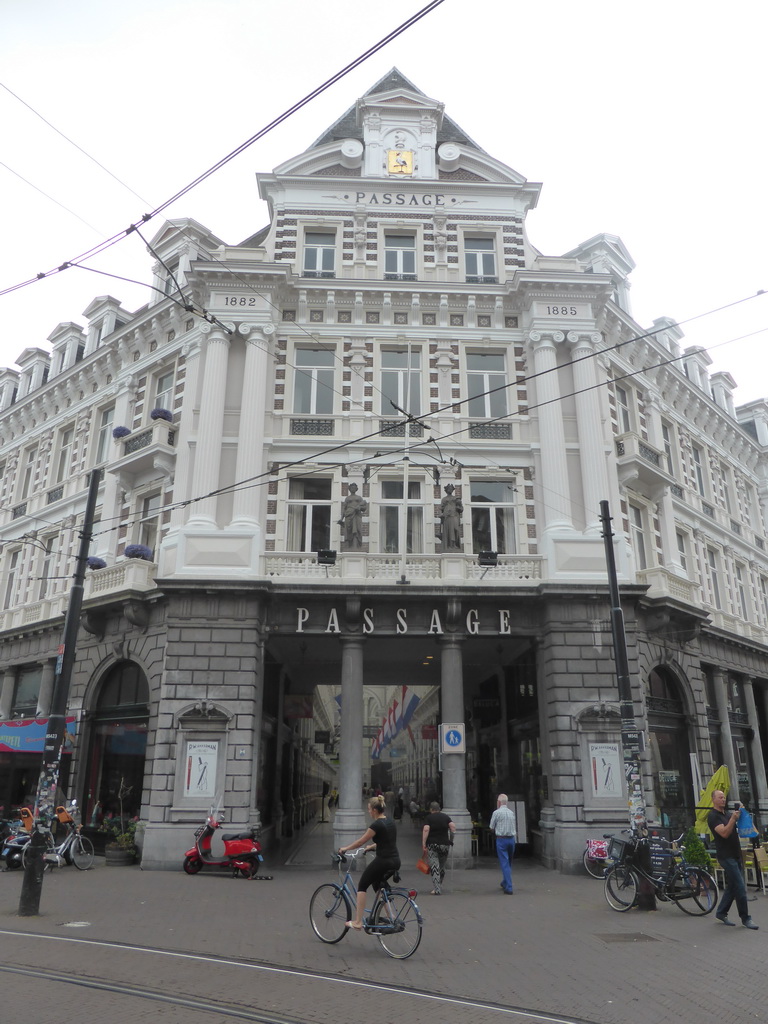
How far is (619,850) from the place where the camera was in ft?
43.2

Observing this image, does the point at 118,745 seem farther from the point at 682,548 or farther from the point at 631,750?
the point at 682,548

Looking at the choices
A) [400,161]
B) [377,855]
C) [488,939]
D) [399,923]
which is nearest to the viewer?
[399,923]

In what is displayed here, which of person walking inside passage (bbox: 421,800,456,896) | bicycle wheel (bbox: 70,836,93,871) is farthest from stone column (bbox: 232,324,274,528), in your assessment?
person walking inside passage (bbox: 421,800,456,896)

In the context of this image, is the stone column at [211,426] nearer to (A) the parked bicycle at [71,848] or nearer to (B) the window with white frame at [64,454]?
(A) the parked bicycle at [71,848]

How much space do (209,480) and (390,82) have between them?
750 inches

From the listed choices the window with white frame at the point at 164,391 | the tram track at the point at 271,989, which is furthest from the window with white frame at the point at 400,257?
the tram track at the point at 271,989

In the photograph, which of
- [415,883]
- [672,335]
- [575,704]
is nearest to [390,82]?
[672,335]

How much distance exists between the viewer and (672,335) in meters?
33.6

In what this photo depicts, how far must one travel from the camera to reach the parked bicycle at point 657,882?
12672 millimetres

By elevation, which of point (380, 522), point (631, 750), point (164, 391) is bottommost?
point (631, 750)

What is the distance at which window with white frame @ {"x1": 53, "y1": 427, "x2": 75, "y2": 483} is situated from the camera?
2933 centimetres

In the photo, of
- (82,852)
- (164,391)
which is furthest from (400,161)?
(82,852)

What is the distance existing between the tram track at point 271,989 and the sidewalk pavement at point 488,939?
0.70ft

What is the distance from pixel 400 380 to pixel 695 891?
1596cm
